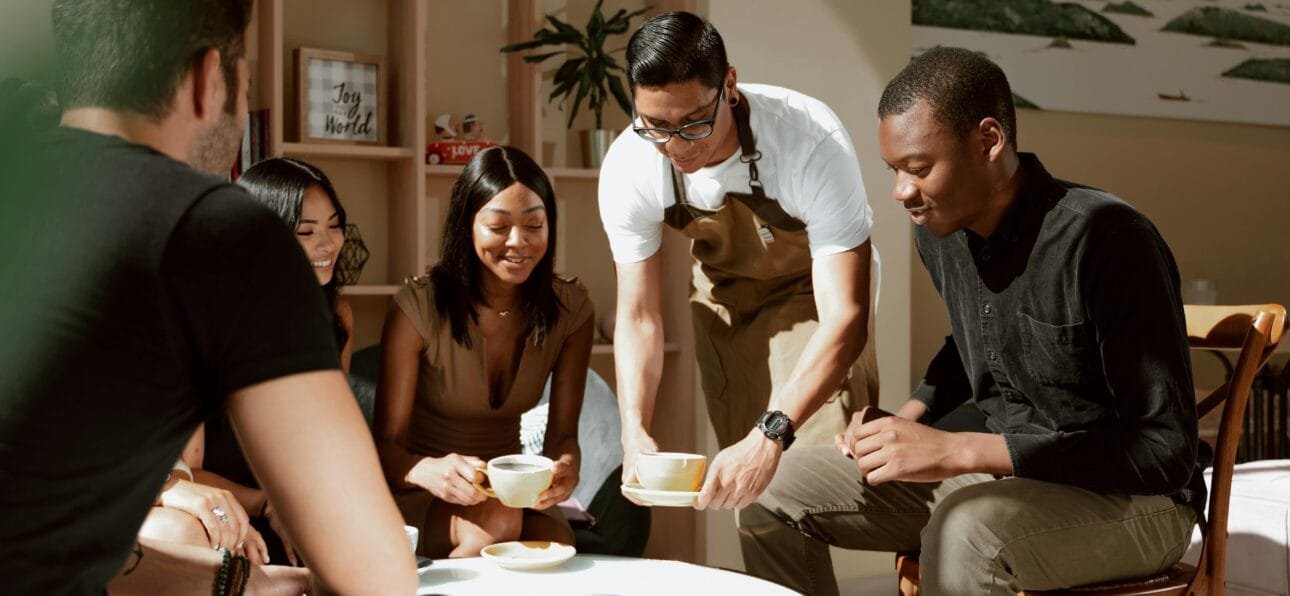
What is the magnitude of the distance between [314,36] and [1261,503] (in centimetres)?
279

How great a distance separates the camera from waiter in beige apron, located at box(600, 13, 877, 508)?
211 cm

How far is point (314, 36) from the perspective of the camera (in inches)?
140

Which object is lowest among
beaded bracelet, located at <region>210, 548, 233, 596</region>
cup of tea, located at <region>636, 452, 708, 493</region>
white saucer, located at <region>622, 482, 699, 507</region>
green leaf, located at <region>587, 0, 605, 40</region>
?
white saucer, located at <region>622, 482, 699, 507</region>

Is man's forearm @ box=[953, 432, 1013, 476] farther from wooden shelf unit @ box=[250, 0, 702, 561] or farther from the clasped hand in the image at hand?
wooden shelf unit @ box=[250, 0, 702, 561]

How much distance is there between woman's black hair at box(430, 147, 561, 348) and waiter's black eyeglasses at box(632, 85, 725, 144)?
40 cm

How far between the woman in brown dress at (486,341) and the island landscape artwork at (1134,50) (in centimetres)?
206

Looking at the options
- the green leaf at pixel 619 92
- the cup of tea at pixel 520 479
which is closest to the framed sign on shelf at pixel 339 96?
the green leaf at pixel 619 92

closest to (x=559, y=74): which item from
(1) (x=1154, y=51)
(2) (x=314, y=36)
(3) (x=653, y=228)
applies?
(2) (x=314, y=36)

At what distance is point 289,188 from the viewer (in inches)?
91.0

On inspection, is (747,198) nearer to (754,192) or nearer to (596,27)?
(754,192)

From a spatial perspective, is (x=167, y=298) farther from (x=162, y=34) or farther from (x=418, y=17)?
(x=418, y=17)

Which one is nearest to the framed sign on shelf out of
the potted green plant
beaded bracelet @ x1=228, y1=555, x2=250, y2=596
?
the potted green plant

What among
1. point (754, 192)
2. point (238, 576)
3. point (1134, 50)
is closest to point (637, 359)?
point (754, 192)

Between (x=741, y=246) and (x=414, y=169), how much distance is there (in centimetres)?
134
